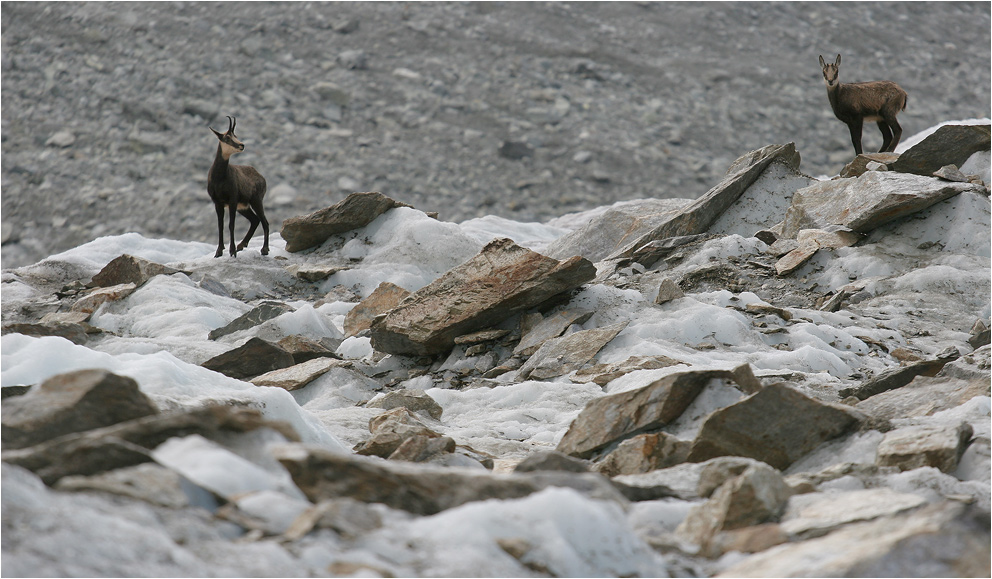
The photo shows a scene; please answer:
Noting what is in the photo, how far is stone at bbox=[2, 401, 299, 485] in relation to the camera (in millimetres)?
2410

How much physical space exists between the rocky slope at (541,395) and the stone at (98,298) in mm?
29

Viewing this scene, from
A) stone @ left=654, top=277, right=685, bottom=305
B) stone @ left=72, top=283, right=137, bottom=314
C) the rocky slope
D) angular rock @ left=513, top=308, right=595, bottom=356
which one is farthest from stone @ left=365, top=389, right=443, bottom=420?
stone @ left=72, top=283, right=137, bottom=314

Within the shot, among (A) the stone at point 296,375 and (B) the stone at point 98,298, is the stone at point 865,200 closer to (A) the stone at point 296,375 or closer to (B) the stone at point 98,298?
(A) the stone at point 296,375

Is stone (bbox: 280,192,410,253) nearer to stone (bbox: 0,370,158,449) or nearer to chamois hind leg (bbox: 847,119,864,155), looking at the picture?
chamois hind leg (bbox: 847,119,864,155)

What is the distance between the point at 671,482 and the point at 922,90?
103 ft

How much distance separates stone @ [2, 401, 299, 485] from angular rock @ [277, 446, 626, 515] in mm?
275

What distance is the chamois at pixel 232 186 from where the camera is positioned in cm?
1215

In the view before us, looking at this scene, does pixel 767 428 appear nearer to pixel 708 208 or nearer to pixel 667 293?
pixel 667 293

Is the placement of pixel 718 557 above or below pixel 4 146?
above

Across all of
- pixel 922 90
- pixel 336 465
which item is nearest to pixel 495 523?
pixel 336 465

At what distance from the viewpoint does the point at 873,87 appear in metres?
13.3

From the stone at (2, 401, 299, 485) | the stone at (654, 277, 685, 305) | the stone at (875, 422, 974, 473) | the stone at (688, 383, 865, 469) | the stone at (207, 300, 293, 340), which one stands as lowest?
the stone at (207, 300, 293, 340)

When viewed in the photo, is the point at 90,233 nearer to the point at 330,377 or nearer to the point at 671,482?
the point at 330,377

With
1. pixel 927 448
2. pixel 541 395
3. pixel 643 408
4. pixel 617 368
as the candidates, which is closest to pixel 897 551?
pixel 927 448
